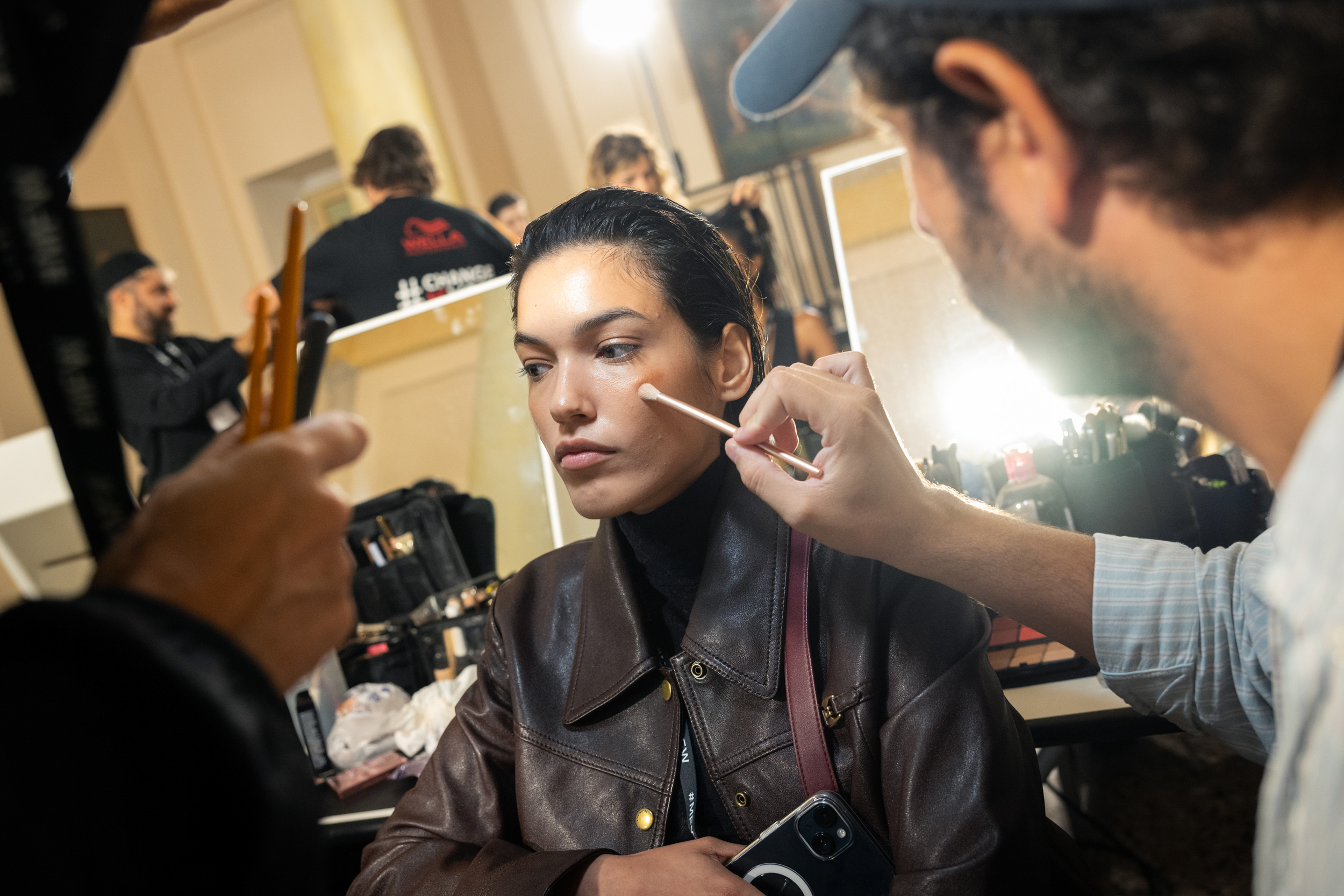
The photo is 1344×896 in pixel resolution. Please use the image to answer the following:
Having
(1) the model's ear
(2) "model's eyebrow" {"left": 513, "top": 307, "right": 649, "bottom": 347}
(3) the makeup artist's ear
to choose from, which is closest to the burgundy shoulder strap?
(3) the makeup artist's ear

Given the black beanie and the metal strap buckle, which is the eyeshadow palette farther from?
the black beanie

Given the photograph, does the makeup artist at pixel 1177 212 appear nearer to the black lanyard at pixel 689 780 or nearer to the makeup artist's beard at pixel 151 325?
the black lanyard at pixel 689 780

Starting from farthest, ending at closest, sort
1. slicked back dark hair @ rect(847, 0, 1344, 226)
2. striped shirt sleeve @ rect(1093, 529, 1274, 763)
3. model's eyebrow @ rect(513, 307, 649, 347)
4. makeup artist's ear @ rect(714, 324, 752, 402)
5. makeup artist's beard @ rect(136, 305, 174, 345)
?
makeup artist's beard @ rect(136, 305, 174, 345) → makeup artist's ear @ rect(714, 324, 752, 402) → model's eyebrow @ rect(513, 307, 649, 347) → striped shirt sleeve @ rect(1093, 529, 1274, 763) → slicked back dark hair @ rect(847, 0, 1344, 226)

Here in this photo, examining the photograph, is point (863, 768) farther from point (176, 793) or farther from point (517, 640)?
point (176, 793)

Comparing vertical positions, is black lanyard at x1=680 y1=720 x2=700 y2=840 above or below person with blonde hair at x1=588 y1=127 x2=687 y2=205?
below

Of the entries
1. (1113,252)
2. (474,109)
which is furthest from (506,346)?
(474,109)

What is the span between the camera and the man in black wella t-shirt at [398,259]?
3.21 m

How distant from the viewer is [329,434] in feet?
2.11

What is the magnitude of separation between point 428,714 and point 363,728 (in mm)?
164

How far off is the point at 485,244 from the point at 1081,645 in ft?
8.79

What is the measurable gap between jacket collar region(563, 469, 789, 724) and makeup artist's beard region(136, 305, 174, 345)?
10.6ft

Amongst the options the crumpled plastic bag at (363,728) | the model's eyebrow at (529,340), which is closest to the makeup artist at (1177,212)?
A: the model's eyebrow at (529,340)

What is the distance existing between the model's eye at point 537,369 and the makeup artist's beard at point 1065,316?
0.81m

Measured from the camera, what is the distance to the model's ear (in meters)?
0.66
